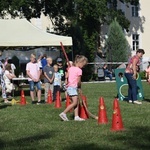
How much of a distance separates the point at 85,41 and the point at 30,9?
6.90 meters

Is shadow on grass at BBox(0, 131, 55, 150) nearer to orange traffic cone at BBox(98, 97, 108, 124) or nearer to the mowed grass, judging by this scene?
the mowed grass

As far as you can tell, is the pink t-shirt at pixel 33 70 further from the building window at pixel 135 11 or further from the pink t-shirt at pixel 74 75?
the building window at pixel 135 11

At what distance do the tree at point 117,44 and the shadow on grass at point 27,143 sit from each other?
36.8 meters

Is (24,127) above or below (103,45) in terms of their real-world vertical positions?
below

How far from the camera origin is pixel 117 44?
1820 inches

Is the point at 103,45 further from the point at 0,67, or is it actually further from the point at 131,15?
the point at 0,67

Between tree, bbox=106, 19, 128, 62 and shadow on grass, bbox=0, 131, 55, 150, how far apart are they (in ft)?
121

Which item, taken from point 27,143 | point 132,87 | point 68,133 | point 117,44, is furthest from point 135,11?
point 27,143

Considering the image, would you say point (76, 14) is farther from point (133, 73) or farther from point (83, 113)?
point (83, 113)

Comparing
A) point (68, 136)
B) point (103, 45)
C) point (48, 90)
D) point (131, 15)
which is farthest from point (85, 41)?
point (68, 136)

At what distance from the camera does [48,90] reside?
17.2 meters

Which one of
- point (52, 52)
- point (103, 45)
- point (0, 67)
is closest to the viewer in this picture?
point (0, 67)

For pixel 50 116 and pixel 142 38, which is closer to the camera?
pixel 50 116

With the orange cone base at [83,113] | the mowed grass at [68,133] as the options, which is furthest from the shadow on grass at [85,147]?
the orange cone base at [83,113]
